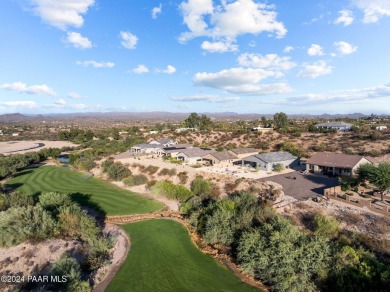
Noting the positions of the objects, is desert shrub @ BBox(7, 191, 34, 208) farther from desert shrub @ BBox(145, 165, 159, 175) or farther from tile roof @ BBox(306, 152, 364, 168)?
tile roof @ BBox(306, 152, 364, 168)

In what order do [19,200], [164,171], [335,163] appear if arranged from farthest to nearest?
[164,171], [335,163], [19,200]

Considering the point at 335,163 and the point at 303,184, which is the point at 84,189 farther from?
the point at 335,163

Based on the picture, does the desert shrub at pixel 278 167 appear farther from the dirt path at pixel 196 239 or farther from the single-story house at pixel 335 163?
the dirt path at pixel 196 239

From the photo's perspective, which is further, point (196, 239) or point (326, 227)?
point (196, 239)

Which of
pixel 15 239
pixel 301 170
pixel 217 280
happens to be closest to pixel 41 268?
pixel 15 239

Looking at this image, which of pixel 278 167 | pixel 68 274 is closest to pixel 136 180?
pixel 278 167

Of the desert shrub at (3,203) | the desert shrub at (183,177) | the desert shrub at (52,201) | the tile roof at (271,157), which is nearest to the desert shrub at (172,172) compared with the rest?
the desert shrub at (183,177)

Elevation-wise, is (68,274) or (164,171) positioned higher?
(164,171)
